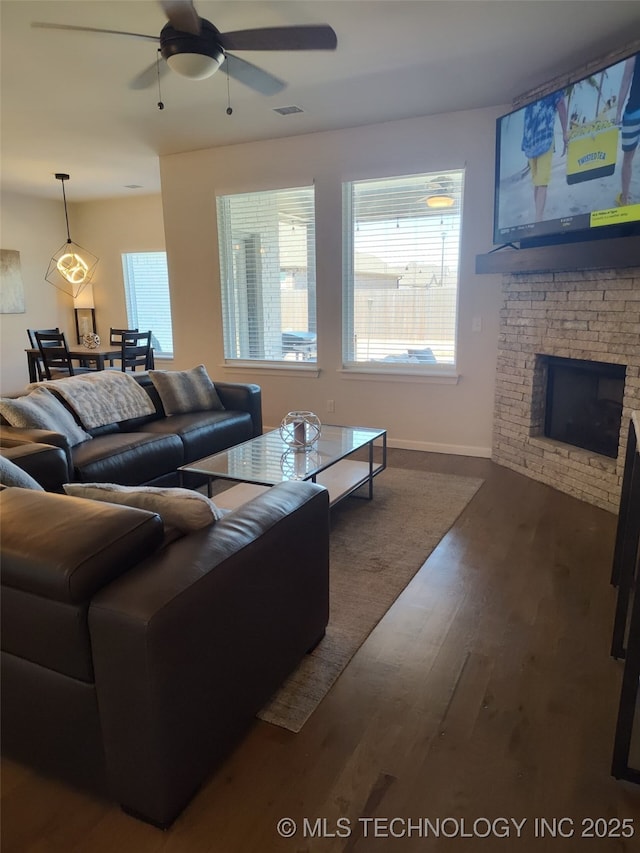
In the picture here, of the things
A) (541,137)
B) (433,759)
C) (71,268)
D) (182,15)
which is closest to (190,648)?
(433,759)

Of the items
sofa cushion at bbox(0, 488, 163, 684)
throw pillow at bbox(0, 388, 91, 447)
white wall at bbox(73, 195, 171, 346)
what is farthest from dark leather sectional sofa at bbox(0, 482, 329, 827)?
white wall at bbox(73, 195, 171, 346)

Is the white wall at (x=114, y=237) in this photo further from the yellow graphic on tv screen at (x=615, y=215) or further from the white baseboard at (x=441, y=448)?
the yellow graphic on tv screen at (x=615, y=215)

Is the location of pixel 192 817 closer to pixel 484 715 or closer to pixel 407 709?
pixel 407 709

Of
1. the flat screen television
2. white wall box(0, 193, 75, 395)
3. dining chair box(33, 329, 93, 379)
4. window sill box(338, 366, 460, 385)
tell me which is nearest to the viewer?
the flat screen television

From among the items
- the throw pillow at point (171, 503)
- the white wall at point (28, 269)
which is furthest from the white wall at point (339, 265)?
the throw pillow at point (171, 503)

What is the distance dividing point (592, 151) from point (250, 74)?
2.05 meters

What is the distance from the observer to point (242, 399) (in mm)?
4336

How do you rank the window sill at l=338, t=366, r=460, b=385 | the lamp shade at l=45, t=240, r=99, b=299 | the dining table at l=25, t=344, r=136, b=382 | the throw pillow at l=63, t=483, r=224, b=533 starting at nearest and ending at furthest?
the throw pillow at l=63, t=483, r=224, b=533
the window sill at l=338, t=366, r=460, b=385
the dining table at l=25, t=344, r=136, b=382
the lamp shade at l=45, t=240, r=99, b=299

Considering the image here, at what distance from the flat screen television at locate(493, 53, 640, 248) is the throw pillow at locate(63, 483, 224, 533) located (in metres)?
2.91

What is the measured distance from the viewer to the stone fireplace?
10.7 feet

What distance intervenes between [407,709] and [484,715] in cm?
25

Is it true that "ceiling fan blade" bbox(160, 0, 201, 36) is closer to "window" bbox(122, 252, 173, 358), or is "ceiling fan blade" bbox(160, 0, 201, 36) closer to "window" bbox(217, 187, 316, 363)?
"window" bbox(217, 187, 316, 363)

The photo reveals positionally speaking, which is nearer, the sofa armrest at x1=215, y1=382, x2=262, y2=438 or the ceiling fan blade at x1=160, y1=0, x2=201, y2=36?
the ceiling fan blade at x1=160, y1=0, x2=201, y2=36

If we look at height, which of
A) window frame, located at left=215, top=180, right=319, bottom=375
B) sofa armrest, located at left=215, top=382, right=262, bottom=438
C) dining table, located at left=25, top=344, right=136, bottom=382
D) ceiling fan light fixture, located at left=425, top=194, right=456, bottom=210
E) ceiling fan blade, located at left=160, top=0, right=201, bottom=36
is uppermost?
ceiling fan blade, located at left=160, top=0, right=201, bottom=36
